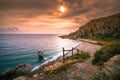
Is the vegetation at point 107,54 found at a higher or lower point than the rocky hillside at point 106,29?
lower

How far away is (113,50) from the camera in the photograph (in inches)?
377

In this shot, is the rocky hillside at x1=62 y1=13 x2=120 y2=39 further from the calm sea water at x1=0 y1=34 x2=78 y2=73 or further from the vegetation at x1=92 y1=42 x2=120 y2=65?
the vegetation at x1=92 y1=42 x2=120 y2=65

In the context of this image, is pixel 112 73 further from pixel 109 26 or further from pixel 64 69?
pixel 109 26

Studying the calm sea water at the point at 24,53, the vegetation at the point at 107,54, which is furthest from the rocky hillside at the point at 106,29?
the vegetation at the point at 107,54

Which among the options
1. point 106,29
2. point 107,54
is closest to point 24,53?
point 107,54

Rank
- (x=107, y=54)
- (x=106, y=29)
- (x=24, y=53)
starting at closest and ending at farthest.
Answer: (x=107, y=54) < (x=24, y=53) < (x=106, y=29)

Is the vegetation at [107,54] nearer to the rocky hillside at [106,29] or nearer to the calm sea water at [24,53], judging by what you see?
the calm sea water at [24,53]

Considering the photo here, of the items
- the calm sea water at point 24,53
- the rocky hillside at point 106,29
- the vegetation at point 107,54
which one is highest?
the rocky hillside at point 106,29

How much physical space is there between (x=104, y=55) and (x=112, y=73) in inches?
232

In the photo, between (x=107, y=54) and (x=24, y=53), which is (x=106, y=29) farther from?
(x=107, y=54)

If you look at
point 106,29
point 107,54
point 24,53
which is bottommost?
point 24,53

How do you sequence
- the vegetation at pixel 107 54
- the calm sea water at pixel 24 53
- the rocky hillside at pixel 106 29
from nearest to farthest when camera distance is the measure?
the vegetation at pixel 107 54, the calm sea water at pixel 24 53, the rocky hillside at pixel 106 29

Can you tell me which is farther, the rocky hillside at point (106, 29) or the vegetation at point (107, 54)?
the rocky hillside at point (106, 29)

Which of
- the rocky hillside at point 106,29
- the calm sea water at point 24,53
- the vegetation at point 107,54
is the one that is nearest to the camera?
the vegetation at point 107,54
